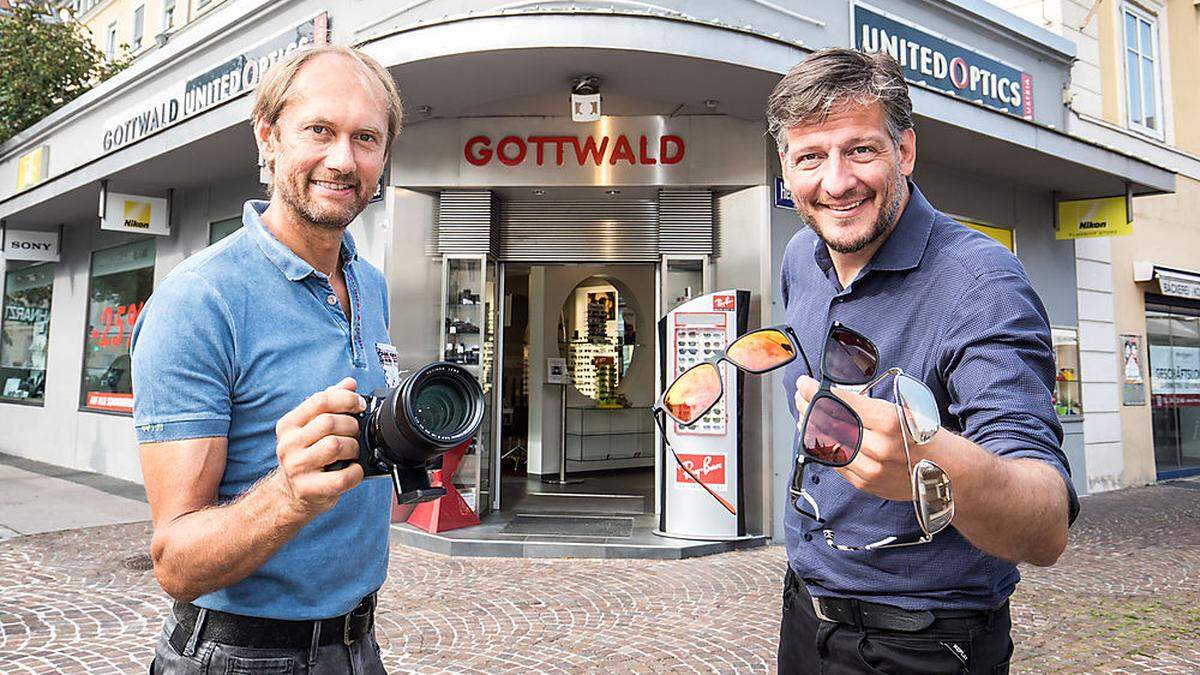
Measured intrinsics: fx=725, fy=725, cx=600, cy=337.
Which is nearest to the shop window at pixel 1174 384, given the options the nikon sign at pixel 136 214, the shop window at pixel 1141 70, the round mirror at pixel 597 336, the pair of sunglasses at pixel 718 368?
the shop window at pixel 1141 70

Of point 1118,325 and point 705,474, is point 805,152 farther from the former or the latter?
point 1118,325

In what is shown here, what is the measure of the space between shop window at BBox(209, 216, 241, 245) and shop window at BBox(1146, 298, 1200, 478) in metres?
13.4

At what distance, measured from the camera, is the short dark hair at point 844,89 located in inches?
54.6

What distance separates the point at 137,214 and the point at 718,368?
10.5 metres

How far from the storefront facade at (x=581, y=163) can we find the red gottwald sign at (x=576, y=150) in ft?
0.06

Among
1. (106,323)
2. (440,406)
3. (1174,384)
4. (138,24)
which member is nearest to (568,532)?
(440,406)

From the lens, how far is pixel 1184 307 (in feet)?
39.3

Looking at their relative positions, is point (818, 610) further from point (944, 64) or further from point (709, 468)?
point (944, 64)

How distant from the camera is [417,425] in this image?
1.03 m

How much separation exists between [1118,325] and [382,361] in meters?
12.3

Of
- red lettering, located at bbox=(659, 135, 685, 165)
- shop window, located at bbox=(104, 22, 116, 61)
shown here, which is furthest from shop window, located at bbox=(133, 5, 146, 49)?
red lettering, located at bbox=(659, 135, 685, 165)

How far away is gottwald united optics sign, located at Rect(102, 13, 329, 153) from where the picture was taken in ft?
25.3

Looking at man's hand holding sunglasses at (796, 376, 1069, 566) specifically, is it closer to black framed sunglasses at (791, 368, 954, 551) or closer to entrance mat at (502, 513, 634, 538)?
black framed sunglasses at (791, 368, 954, 551)

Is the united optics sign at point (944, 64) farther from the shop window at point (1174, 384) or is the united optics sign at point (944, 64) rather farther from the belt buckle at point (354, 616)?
the belt buckle at point (354, 616)
